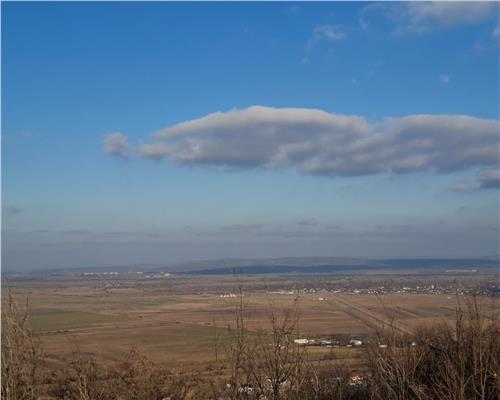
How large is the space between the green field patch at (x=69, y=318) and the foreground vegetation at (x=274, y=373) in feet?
142

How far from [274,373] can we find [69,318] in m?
61.3

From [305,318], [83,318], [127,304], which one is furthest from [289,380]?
[127,304]

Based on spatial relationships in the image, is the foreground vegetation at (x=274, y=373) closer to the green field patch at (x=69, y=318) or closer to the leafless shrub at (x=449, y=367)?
the leafless shrub at (x=449, y=367)

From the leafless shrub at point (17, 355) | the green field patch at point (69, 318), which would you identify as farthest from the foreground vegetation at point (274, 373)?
the green field patch at point (69, 318)

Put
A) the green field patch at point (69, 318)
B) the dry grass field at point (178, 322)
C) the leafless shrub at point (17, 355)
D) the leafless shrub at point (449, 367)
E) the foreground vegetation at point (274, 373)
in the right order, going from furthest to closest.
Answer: the green field patch at point (69, 318), the dry grass field at point (178, 322), the leafless shrub at point (449, 367), the foreground vegetation at point (274, 373), the leafless shrub at point (17, 355)

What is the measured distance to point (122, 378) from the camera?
14898mm

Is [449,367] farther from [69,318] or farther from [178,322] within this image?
[69,318]

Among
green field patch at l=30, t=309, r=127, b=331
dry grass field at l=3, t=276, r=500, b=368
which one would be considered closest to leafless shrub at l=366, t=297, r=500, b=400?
dry grass field at l=3, t=276, r=500, b=368

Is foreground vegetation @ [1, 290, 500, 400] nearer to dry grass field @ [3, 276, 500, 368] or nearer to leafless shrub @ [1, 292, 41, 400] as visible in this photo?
leafless shrub @ [1, 292, 41, 400]

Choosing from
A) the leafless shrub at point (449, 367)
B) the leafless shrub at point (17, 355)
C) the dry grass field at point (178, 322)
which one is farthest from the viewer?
the dry grass field at point (178, 322)

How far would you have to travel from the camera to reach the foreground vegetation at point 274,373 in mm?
10039

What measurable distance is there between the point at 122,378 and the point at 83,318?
57.5 meters

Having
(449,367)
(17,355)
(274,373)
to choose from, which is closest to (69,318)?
(274,373)

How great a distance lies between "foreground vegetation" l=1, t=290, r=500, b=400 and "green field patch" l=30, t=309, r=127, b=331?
142 ft
